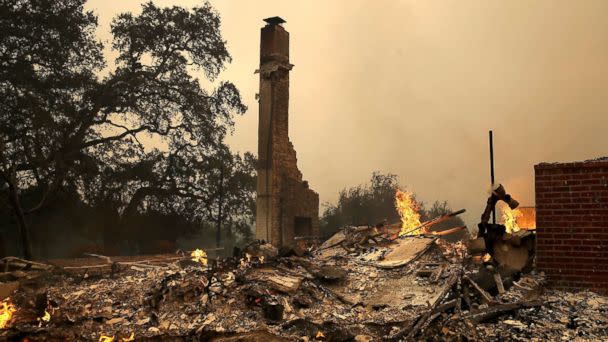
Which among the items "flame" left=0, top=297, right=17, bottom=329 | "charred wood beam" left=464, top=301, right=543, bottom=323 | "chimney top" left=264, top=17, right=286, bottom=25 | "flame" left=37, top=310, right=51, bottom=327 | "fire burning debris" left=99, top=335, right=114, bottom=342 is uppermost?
"chimney top" left=264, top=17, right=286, bottom=25

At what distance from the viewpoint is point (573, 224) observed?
22.4 ft

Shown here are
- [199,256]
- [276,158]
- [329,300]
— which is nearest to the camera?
[329,300]

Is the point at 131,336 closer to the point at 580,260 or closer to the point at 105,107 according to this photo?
the point at 580,260

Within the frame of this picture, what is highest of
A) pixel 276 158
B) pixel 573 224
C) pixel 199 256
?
pixel 276 158

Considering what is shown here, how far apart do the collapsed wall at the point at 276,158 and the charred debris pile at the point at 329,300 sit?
6.71 metres

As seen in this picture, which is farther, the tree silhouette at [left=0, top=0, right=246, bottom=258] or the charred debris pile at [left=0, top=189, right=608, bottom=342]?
the tree silhouette at [left=0, top=0, right=246, bottom=258]

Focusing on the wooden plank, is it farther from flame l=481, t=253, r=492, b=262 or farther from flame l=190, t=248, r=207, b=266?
flame l=190, t=248, r=207, b=266

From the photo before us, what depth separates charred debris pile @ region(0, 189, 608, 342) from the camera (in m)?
6.37

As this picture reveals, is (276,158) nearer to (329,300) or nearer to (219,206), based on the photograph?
(219,206)

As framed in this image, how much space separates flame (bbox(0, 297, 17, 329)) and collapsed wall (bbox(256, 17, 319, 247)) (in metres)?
13.0

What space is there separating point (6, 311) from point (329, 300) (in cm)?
620

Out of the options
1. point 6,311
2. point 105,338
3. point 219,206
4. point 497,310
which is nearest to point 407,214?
point 497,310

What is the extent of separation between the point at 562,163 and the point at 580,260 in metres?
1.45

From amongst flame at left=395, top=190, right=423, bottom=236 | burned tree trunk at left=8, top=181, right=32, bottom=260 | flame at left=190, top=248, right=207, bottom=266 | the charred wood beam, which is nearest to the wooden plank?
flame at left=395, top=190, right=423, bottom=236
